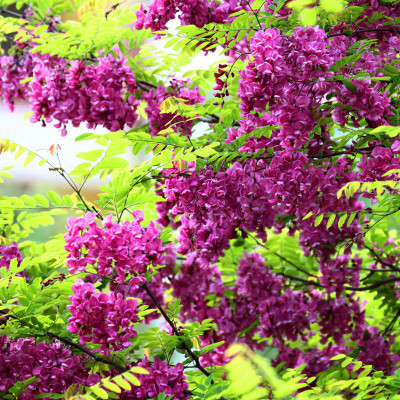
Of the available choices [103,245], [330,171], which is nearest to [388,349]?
[330,171]

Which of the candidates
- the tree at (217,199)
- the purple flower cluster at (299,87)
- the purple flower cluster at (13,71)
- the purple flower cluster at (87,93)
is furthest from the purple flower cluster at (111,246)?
the purple flower cluster at (13,71)

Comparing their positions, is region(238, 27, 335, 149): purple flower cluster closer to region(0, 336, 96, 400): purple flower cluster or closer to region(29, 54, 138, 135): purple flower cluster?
region(29, 54, 138, 135): purple flower cluster

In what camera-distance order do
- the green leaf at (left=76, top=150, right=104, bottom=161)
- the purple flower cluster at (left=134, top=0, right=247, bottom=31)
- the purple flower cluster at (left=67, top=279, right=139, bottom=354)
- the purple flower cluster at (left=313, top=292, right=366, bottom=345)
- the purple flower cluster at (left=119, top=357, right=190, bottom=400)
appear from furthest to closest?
the purple flower cluster at (left=313, top=292, right=366, bottom=345)
the purple flower cluster at (left=134, top=0, right=247, bottom=31)
the green leaf at (left=76, top=150, right=104, bottom=161)
the purple flower cluster at (left=119, top=357, right=190, bottom=400)
the purple flower cluster at (left=67, top=279, right=139, bottom=354)

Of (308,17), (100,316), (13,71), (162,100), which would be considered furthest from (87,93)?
(308,17)

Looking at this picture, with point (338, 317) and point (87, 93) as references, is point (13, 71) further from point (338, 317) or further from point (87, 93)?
point (338, 317)

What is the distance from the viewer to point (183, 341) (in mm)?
2494

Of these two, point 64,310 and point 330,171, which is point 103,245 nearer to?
point 64,310

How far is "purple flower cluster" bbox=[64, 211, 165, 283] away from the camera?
7.21 ft

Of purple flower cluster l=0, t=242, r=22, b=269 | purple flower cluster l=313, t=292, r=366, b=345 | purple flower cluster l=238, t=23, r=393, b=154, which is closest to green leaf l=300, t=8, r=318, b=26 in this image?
purple flower cluster l=238, t=23, r=393, b=154

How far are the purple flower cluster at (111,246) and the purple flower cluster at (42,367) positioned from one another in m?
0.34

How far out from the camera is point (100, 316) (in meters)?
2.16

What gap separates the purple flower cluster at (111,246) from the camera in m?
2.20

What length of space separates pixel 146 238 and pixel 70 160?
6.85 metres

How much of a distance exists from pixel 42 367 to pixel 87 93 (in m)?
1.39
